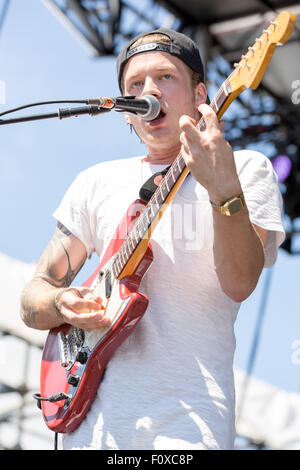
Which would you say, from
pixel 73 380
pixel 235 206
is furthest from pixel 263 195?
pixel 73 380

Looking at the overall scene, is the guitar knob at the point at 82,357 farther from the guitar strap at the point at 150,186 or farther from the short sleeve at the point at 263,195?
the short sleeve at the point at 263,195

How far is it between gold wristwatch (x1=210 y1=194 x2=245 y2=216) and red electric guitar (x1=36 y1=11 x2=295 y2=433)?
0.66 ft

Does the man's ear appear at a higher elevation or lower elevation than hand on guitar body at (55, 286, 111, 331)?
higher

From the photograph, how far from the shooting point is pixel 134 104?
1.75m

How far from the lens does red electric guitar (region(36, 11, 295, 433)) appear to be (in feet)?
5.32

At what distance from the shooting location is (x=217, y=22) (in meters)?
6.25

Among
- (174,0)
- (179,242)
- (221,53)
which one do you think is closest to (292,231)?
(221,53)

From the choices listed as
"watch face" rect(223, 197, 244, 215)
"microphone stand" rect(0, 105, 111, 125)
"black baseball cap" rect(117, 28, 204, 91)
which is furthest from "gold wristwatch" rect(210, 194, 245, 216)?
"black baseball cap" rect(117, 28, 204, 91)

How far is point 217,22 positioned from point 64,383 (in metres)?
5.05

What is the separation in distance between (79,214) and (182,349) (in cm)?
63

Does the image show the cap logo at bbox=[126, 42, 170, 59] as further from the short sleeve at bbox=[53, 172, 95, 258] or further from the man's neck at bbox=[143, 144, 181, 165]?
the short sleeve at bbox=[53, 172, 95, 258]

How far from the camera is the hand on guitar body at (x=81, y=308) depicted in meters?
1.76
